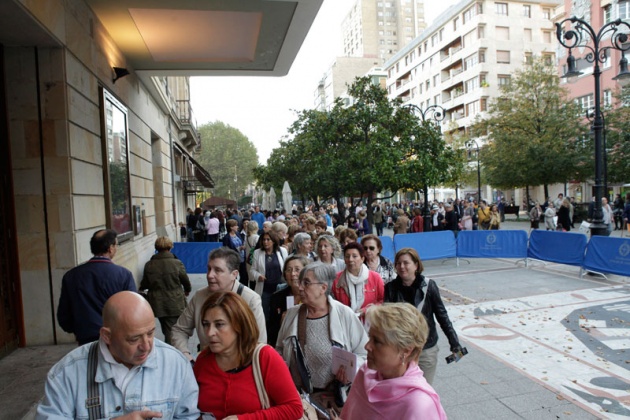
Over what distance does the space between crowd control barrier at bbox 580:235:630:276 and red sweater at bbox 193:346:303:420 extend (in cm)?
1021

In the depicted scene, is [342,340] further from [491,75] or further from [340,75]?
[340,75]

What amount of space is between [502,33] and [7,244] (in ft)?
203

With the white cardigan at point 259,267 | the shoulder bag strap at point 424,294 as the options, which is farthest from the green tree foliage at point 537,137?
the shoulder bag strap at point 424,294

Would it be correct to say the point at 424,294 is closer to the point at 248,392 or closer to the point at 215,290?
the point at 215,290

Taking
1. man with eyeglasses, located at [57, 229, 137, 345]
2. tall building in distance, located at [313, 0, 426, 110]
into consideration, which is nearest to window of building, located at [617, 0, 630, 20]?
man with eyeglasses, located at [57, 229, 137, 345]

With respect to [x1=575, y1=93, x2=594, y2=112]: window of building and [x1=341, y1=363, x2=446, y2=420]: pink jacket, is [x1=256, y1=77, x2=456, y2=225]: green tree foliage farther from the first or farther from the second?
[x1=575, y1=93, x2=594, y2=112]: window of building

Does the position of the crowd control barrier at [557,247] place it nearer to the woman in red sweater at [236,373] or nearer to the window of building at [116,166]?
the window of building at [116,166]

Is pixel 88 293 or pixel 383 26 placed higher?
pixel 383 26

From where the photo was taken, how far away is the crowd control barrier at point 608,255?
9.78 metres

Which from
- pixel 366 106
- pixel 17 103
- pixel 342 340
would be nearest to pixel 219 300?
pixel 342 340

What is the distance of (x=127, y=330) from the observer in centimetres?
188

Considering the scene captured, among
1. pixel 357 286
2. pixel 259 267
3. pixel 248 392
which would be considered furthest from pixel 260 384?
pixel 259 267

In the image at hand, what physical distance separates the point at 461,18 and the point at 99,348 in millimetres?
65506

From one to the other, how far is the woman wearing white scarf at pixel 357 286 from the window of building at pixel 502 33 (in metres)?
60.2
